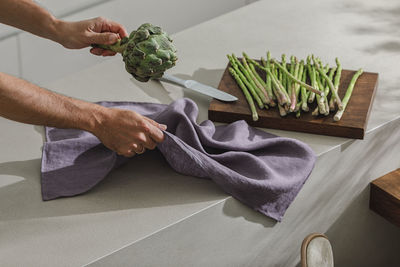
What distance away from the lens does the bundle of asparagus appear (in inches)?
80.7

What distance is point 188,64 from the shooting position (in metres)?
2.45

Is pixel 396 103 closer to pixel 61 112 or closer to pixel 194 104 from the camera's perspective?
pixel 194 104

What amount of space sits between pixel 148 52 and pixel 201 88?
0.45 meters

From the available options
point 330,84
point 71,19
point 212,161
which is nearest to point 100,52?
point 212,161

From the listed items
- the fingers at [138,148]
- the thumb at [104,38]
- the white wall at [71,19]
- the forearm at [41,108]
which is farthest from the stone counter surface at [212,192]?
the white wall at [71,19]

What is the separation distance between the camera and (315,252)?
1610 mm

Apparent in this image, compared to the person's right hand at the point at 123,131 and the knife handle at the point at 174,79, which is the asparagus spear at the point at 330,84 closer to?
the knife handle at the point at 174,79

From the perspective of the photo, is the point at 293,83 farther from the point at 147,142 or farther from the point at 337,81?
the point at 147,142

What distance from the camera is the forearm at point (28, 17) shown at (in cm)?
200

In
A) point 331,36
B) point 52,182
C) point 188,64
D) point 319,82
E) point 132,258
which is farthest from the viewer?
point 331,36

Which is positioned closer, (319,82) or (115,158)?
(115,158)

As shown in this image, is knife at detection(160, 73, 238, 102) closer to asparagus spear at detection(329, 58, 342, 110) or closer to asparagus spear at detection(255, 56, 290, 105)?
asparagus spear at detection(255, 56, 290, 105)

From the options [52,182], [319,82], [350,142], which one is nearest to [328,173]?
[350,142]

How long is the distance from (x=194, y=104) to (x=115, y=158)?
34 centimetres
